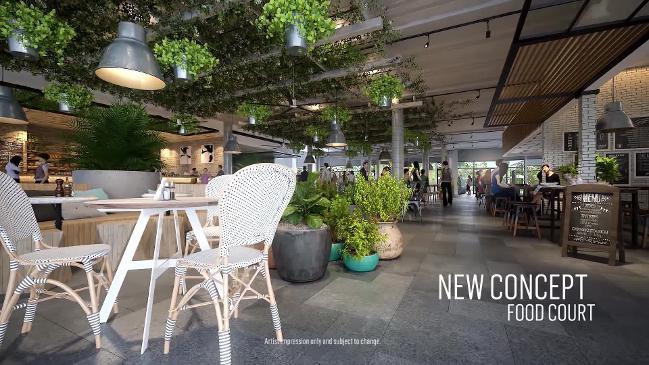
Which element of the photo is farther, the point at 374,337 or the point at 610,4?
the point at 610,4

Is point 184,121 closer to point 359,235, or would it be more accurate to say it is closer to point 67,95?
point 67,95

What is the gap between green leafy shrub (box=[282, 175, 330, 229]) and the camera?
276 centimetres

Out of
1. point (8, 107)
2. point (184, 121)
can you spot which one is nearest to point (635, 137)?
point (184, 121)

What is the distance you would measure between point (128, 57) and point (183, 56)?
4.27 feet

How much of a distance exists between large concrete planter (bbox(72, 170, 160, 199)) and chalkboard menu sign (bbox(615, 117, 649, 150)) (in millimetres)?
10969

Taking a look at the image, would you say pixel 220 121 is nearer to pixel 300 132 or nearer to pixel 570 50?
pixel 300 132

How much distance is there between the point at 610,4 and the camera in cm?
363

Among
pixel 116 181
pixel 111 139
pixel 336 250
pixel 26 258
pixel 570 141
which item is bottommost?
pixel 336 250

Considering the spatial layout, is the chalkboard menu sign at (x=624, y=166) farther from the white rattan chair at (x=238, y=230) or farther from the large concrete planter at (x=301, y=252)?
the white rattan chair at (x=238, y=230)

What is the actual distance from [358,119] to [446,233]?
6.50 metres

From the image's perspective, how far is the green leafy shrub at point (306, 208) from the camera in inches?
109

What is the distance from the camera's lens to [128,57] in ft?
7.51

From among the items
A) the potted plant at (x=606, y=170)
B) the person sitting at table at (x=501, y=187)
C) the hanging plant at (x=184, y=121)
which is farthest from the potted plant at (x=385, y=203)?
the hanging plant at (x=184, y=121)

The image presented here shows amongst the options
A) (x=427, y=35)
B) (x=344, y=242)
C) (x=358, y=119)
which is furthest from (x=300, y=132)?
(x=344, y=242)
